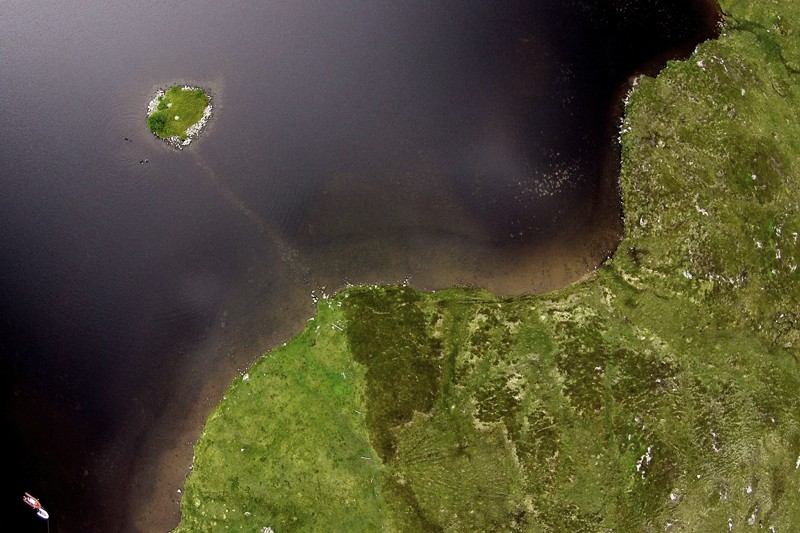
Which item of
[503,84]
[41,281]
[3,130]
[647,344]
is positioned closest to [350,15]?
[503,84]

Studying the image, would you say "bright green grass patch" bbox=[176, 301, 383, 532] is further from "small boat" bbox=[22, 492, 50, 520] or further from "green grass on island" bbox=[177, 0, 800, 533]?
"small boat" bbox=[22, 492, 50, 520]

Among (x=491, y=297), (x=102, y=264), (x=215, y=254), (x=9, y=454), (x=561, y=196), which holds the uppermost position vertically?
(x=561, y=196)

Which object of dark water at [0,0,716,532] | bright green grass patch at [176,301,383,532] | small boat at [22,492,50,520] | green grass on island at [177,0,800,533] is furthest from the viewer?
dark water at [0,0,716,532]

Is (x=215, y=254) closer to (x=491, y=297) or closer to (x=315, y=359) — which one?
(x=315, y=359)

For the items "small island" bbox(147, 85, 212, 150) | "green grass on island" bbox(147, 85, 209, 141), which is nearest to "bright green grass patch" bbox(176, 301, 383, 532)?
"small island" bbox(147, 85, 212, 150)

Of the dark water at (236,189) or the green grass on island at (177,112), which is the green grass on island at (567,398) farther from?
the green grass on island at (177,112)

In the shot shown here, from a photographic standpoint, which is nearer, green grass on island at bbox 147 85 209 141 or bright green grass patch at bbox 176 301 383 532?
bright green grass patch at bbox 176 301 383 532
